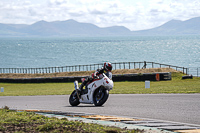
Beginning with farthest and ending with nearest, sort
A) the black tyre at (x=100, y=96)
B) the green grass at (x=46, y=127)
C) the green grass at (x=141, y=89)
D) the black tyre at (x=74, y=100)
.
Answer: the green grass at (x=141, y=89), the black tyre at (x=74, y=100), the black tyre at (x=100, y=96), the green grass at (x=46, y=127)

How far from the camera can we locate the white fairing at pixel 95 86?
12.6 meters

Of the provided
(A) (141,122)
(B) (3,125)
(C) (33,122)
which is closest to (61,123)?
(C) (33,122)

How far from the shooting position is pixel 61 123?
837 centimetres

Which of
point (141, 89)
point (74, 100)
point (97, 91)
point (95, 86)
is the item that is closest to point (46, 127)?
point (95, 86)

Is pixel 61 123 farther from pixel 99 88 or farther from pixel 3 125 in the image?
pixel 99 88

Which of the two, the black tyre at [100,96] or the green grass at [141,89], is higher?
the black tyre at [100,96]

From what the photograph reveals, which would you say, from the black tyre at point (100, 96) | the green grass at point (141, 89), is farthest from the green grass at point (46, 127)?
the green grass at point (141, 89)

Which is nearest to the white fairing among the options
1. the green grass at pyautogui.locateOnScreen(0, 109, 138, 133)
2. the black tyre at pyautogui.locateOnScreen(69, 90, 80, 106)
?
the black tyre at pyautogui.locateOnScreen(69, 90, 80, 106)

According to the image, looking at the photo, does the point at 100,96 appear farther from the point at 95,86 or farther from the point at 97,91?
the point at 95,86

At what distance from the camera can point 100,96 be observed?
13078 millimetres

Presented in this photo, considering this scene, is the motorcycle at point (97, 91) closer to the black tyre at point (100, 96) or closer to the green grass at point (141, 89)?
the black tyre at point (100, 96)

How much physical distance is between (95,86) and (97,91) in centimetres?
27

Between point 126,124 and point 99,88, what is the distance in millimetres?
4386

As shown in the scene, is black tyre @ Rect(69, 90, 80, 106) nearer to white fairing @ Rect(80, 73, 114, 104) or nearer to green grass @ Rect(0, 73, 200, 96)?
white fairing @ Rect(80, 73, 114, 104)
